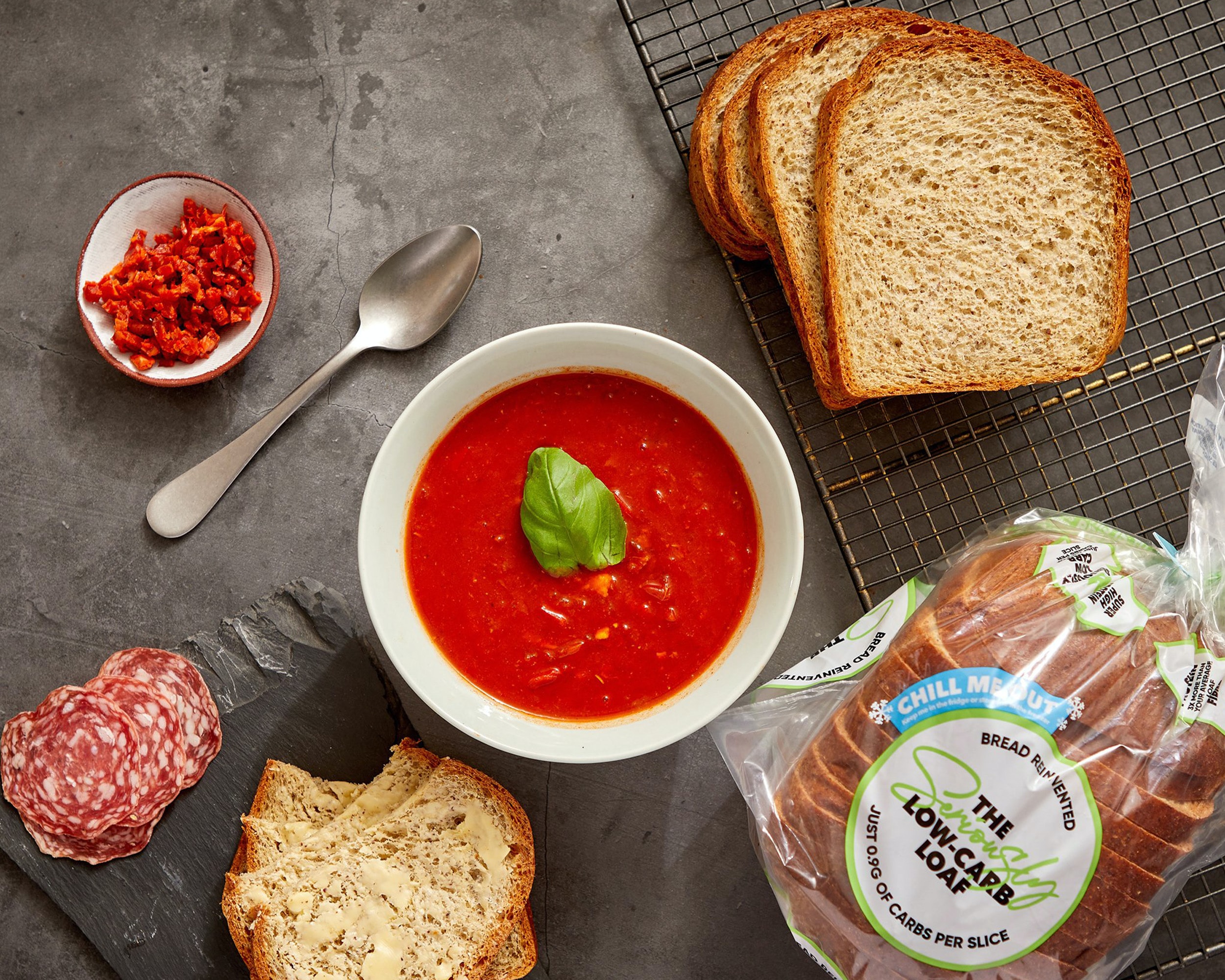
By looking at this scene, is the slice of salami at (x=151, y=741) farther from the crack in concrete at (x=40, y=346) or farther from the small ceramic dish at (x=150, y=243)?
the crack in concrete at (x=40, y=346)

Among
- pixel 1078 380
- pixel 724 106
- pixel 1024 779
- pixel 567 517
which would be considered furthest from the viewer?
pixel 1078 380

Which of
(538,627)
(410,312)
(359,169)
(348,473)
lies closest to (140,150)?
(359,169)

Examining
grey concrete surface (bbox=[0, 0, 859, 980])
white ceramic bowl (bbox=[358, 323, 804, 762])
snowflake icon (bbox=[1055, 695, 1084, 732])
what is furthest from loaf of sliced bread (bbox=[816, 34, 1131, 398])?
snowflake icon (bbox=[1055, 695, 1084, 732])

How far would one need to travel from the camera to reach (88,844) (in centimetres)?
279

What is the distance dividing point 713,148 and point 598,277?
53 cm

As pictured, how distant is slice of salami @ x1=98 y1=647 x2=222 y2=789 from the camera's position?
2.80 metres

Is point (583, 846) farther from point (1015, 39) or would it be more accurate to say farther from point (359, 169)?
point (1015, 39)

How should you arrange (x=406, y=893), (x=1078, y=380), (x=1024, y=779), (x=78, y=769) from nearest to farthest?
(x=1024, y=779) → (x=406, y=893) → (x=78, y=769) → (x=1078, y=380)

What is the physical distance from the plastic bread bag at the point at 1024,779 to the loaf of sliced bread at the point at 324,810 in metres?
0.96

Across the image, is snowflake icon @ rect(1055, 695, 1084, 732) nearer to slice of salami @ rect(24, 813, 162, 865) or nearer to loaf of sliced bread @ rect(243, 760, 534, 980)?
loaf of sliced bread @ rect(243, 760, 534, 980)

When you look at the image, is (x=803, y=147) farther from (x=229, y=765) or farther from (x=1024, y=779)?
(x=229, y=765)

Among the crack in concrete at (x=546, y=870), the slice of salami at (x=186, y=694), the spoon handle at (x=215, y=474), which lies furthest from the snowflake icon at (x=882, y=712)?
the slice of salami at (x=186, y=694)

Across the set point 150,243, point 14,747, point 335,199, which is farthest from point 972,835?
point 150,243

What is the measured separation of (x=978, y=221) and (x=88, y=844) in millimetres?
3271
